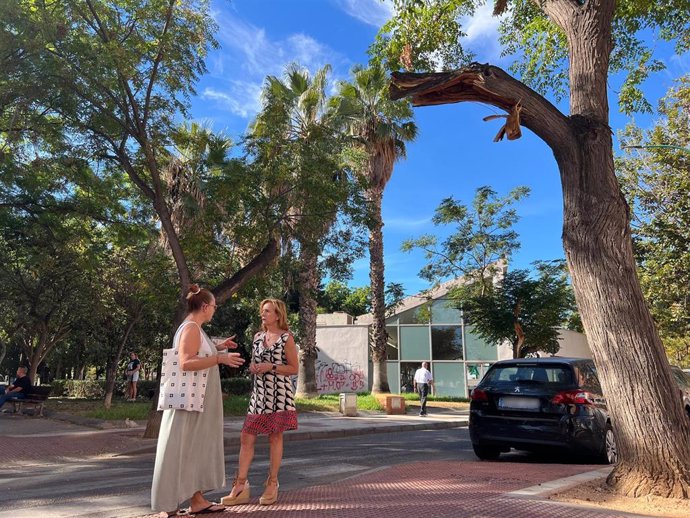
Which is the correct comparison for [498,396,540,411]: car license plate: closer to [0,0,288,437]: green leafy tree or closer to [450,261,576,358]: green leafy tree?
[0,0,288,437]: green leafy tree

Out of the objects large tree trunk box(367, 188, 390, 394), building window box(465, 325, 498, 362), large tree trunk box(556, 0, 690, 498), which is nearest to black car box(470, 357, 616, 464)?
large tree trunk box(556, 0, 690, 498)

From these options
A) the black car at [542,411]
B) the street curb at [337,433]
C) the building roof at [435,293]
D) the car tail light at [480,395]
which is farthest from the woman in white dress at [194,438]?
the building roof at [435,293]

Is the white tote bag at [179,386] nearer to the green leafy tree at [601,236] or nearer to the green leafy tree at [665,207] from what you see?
the green leafy tree at [601,236]

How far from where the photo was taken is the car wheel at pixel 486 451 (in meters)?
8.13

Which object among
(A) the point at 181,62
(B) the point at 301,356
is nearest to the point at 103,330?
(B) the point at 301,356

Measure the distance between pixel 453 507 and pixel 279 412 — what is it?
1571 mm

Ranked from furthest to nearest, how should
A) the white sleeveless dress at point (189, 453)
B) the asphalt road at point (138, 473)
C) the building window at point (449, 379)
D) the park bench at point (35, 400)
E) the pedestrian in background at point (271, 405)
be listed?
the building window at point (449, 379) < the park bench at point (35, 400) < the asphalt road at point (138, 473) < the pedestrian in background at point (271, 405) < the white sleeveless dress at point (189, 453)

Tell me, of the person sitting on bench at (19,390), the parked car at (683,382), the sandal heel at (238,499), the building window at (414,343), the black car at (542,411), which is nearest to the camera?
the sandal heel at (238,499)

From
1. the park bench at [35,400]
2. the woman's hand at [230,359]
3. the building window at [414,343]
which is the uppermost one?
the building window at [414,343]

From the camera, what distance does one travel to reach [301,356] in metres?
21.1

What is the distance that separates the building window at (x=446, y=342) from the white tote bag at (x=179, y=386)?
24.8 metres

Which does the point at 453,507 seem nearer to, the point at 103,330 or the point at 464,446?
the point at 464,446

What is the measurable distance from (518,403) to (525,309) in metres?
15.4

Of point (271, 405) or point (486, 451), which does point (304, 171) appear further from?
point (271, 405)
